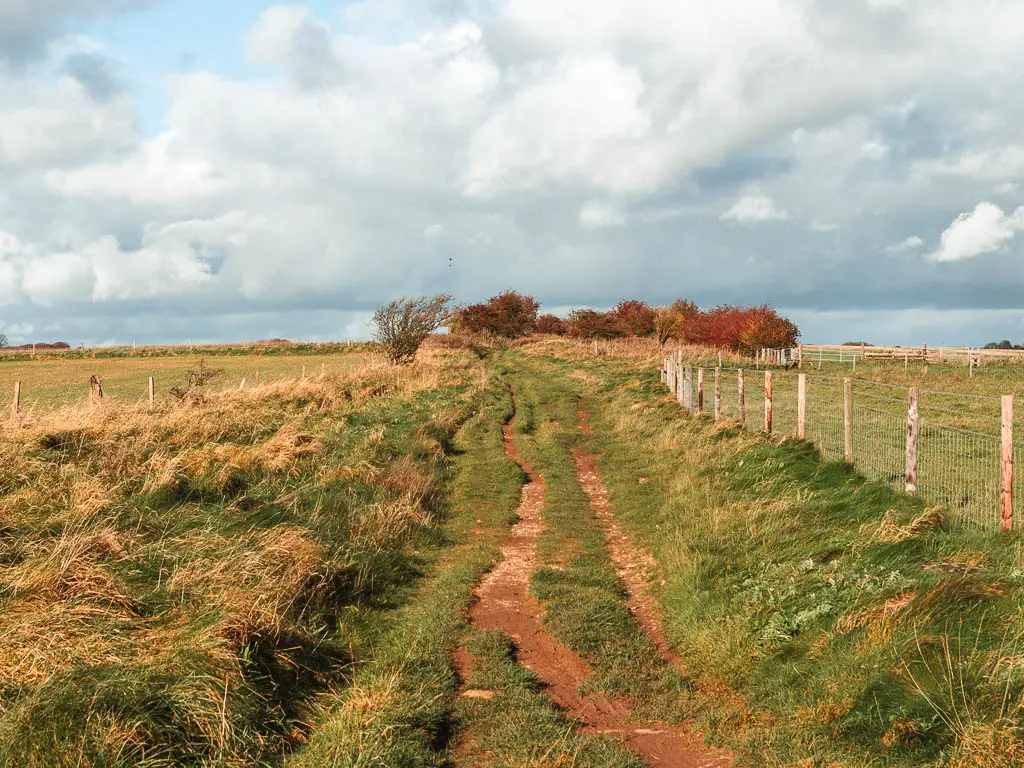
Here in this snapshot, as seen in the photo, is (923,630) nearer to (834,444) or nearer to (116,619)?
(116,619)

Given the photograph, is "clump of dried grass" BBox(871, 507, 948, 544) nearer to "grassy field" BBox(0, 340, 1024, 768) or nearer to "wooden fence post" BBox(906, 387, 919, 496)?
"grassy field" BBox(0, 340, 1024, 768)

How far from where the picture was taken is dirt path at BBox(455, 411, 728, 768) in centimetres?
525

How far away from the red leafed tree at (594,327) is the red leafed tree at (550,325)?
25.1 feet

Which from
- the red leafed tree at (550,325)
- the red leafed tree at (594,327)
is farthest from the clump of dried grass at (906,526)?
the red leafed tree at (550,325)

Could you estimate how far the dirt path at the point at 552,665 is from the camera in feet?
17.2

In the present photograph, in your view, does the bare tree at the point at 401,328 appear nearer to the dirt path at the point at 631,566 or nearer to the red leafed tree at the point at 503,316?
the dirt path at the point at 631,566

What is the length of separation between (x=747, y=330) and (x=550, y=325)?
4214cm

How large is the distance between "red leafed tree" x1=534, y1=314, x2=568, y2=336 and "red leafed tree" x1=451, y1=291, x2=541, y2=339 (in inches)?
176

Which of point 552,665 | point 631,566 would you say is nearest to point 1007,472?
point 631,566

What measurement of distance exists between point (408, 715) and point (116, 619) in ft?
8.38

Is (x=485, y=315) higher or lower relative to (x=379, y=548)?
higher

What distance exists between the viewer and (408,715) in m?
5.42

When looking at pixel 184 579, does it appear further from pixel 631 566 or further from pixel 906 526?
pixel 906 526

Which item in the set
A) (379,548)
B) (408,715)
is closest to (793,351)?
(379,548)
